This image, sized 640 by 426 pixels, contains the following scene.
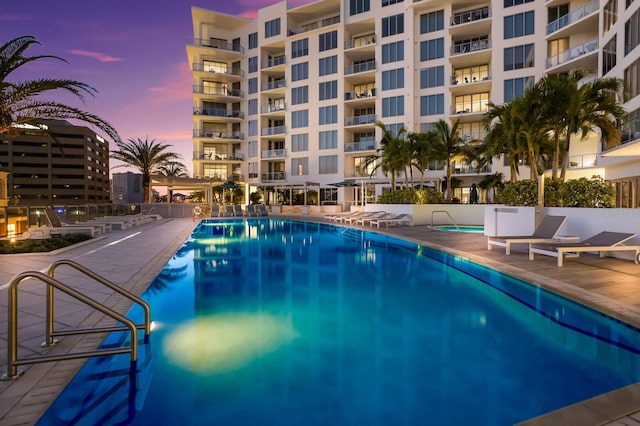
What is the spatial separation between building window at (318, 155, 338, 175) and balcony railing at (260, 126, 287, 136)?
5607 millimetres

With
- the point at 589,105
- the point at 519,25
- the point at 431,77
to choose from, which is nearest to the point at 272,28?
the point at 431,77

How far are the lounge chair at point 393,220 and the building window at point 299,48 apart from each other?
25.8 meters

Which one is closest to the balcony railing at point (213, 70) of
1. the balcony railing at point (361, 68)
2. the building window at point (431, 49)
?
the balcony railing at point (361, 68)

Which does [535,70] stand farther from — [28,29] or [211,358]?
[28,29]

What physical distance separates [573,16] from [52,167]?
12102cm

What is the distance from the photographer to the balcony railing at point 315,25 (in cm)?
3972

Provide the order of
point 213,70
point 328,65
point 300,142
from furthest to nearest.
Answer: point 213,70
point 300,142
point 328,65

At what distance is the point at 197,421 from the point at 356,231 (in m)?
17.1

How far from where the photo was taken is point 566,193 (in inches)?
480

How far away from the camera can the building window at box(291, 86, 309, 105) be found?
40500mm

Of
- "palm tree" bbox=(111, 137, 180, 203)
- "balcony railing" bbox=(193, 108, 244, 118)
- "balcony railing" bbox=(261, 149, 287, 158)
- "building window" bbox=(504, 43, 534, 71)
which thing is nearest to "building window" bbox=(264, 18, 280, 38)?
"balcony railing" bbox=(193, 108, 244, 118)

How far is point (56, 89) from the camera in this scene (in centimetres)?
1038

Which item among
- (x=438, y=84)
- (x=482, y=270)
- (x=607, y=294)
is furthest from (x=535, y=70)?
(x=607, y=294)

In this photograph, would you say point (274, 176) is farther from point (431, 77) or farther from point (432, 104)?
point (431, 77)
